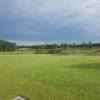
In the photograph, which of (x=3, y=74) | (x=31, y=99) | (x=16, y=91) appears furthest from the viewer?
(x=3, y=74)

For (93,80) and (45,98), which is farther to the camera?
(93,80)

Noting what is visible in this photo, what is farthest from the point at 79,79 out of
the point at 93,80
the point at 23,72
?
the point at 23,72

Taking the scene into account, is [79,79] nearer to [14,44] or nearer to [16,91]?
[16,91]

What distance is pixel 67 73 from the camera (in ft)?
67.3

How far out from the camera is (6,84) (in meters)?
17.2

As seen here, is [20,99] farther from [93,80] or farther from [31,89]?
[93,80]

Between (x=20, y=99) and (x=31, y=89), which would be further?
(x=31, y=89)

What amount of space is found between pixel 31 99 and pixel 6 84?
3.07 m

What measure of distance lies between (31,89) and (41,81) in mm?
1790

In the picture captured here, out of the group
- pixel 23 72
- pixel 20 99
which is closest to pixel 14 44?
pixel 23 72

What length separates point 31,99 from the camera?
1462cm

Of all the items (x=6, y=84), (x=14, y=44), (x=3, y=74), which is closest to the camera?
(x=6, y=84)

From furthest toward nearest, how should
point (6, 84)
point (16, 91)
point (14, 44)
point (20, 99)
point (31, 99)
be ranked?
point (14, 44)
point (6, 84)
point (16, 91)
point (31, 99)
point (20, 99)

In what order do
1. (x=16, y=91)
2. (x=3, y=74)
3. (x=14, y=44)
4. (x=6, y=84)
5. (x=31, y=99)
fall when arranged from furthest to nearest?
(x=14, y=44), (x=3, y=74), (x=6, y=84), (x=16, y=91), (x=31, y=99)
